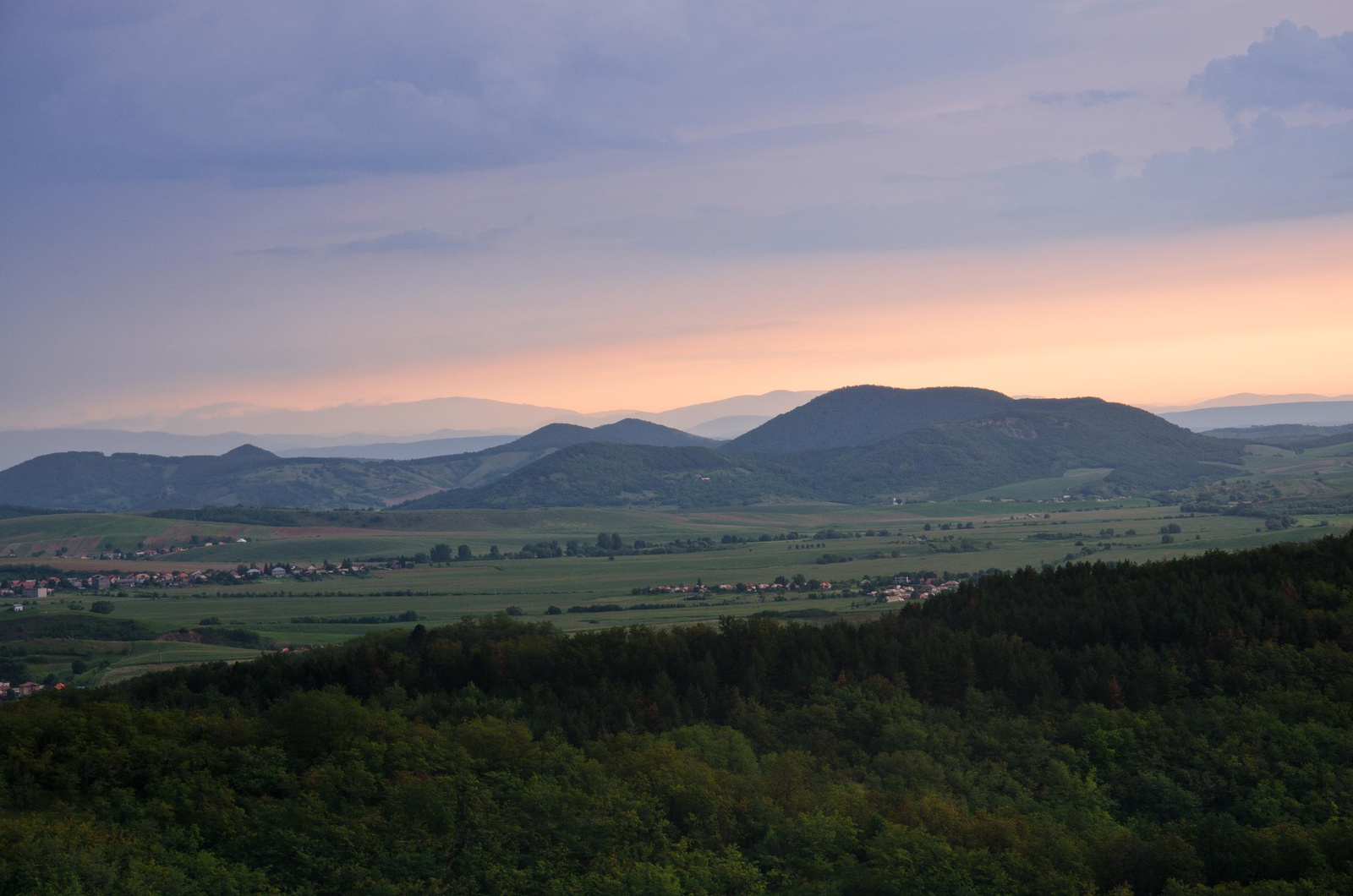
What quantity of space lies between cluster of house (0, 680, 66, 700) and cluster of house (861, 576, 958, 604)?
77.9 m

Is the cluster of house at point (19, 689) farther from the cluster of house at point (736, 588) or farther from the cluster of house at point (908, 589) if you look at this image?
the cluster of house at point (908, 589)

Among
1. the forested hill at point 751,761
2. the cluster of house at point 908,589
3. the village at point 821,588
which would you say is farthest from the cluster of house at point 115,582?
the forested hill at point 751,761

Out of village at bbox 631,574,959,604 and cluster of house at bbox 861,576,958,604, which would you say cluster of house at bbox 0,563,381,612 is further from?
cluster of house at bbox 861,576,958,604

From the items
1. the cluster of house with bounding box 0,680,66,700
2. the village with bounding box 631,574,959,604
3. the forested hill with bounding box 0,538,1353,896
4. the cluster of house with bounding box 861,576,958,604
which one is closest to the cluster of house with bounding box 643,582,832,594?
the village with bounding box 631,574,959,604

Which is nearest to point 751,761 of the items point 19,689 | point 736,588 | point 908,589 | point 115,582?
point 19,689

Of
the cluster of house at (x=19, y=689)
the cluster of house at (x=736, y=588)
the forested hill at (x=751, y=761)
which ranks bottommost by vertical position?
the cluster of house at (x=736, y=588)

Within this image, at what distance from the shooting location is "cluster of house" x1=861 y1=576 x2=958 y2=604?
12838 centimetres

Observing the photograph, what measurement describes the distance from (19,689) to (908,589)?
90665mm

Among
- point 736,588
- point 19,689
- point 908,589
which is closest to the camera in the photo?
point 19,689

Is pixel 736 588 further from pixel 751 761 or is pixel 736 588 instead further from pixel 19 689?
pixel 751 761

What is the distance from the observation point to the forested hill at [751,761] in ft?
127

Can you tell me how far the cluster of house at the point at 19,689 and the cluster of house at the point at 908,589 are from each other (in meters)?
77.9

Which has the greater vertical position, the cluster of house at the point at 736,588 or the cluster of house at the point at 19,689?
the cluster of house at the point at 19,689

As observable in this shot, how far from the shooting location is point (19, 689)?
95938 millimetres
